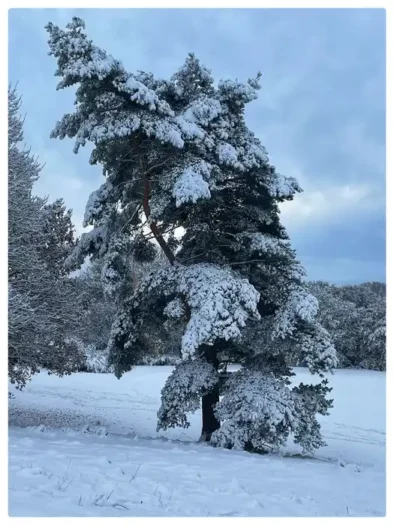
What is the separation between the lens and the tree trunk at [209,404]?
9477 mm

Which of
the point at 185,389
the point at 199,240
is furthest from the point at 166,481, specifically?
the point at 199,240

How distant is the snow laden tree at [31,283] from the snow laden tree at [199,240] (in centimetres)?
79

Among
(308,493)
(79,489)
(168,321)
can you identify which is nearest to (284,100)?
(168,321)

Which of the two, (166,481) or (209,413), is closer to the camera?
(166,481)

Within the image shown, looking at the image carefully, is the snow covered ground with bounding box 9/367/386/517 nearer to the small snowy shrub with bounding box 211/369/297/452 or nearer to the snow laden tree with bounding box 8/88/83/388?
the small snowy shrub with bounding box 211/369/297/452

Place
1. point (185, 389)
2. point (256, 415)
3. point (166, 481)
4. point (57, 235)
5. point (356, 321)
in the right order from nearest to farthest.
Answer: point (166, 481) < point (256, 415) < point (185, 389) < point (57, 235) < point (356, 321)

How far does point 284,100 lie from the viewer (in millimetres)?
8031

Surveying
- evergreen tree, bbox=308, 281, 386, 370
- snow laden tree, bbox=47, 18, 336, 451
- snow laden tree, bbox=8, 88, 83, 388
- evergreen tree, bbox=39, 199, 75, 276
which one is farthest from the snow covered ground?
evergreen tree, bbox=308, 281, 386, 370

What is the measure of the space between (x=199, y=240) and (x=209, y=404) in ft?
9.74

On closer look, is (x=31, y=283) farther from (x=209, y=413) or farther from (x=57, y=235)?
(x=209, y=413)

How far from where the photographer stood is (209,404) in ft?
31.5

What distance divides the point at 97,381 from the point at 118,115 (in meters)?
15.3

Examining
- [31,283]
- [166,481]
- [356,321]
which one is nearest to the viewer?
[166,481]
